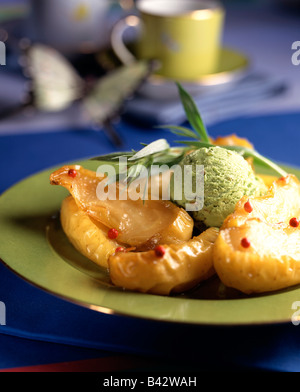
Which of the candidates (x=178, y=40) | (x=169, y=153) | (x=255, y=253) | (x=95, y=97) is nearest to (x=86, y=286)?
(x=255, y=253)

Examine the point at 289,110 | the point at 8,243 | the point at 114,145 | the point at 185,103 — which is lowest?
the point at 8,243

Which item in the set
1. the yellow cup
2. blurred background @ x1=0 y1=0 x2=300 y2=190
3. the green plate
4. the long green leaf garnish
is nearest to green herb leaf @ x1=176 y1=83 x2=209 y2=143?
the long green leaf garnish

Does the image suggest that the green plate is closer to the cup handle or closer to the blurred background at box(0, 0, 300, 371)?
the blurred background at box(0, 0, 300, 371)

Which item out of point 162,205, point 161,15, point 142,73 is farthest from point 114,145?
point 162,205

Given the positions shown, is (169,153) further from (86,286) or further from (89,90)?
(89,90)

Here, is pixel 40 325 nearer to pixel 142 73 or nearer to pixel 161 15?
pixel 142 73

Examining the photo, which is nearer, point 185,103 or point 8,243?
point 8,243

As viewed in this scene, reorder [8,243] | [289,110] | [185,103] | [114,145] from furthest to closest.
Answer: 1. [289,110]
2. [114,145]
3. [185,103]
4. [8,243]

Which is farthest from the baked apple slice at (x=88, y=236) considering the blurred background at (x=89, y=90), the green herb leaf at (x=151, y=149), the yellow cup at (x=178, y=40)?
the yellow cup at (x=178, y=40)
